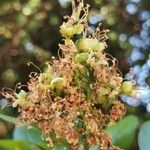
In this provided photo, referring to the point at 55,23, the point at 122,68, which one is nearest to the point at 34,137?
the point at 122,68

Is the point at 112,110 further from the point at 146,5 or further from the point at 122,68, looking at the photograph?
the point at 146,5

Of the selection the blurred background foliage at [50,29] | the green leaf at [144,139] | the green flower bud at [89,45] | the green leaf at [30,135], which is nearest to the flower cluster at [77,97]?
the green flower bud at [89,45]

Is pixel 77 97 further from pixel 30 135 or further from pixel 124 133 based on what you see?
pixel 30 135

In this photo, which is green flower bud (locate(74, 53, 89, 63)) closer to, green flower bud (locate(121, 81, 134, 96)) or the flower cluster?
the flower cluster

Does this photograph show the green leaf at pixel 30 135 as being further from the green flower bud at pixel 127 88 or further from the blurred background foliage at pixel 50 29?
the blurred background foliage at pixel 50 29

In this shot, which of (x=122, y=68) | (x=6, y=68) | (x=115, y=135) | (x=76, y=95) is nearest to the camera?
(x=76, y=95)

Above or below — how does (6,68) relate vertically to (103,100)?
above
